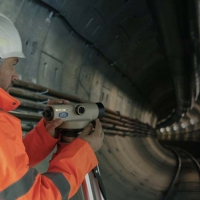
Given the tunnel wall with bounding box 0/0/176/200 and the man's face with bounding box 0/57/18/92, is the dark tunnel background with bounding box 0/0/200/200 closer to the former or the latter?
the tunnel wall with bounding box 0/0/176/200

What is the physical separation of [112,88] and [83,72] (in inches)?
84.5

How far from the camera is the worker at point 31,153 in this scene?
5.27 feet

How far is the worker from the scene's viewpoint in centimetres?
161

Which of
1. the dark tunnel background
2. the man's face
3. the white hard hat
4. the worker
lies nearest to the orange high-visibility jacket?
the worker

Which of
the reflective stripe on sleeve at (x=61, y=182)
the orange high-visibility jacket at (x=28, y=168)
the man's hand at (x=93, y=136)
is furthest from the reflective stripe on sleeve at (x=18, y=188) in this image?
the man's hand at (x=93, y=136)

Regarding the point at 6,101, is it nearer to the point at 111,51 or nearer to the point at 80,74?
the point at 80,74

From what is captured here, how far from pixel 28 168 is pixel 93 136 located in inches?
22.2

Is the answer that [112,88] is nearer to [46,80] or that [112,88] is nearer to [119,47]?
[119,47]

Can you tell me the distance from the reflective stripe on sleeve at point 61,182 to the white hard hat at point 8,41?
74cm

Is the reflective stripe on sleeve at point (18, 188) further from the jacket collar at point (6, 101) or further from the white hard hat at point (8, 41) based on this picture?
the white hard hat at point (8, 41)

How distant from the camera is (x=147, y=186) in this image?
6.54 m

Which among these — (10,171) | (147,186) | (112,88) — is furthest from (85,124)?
(112,88)

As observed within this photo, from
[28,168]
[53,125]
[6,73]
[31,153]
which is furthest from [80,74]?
[28,168]

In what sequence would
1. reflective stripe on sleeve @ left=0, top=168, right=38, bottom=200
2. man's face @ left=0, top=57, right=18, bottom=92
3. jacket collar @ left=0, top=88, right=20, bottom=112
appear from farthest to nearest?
1. man's face @ left=0, top=57, right=18, bottom=92
2. jacket collar @ left=0, top=88, right=20, bottom=112
3. reflective stripe on sleeve @ left=0, top=168, right=38, bottom=200
